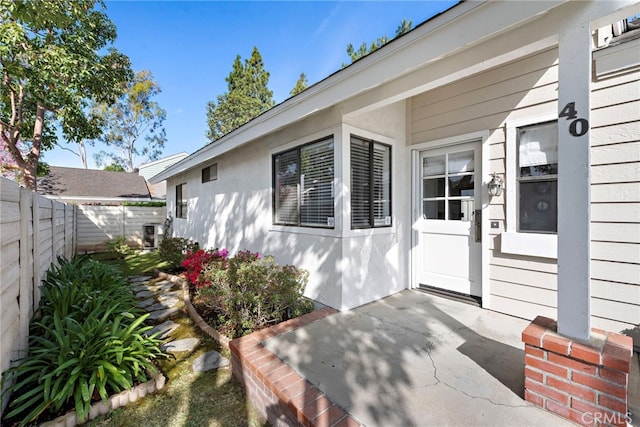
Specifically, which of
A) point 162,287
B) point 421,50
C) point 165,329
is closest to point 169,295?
point 162,287

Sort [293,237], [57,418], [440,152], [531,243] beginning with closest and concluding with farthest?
[57,418] < [531,243] < [440,152] < [293,237]

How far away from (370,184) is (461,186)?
1.31 metres

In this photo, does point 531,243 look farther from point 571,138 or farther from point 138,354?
point 138,354

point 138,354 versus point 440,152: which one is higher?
point 440,152

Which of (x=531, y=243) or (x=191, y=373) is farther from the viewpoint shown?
(x=531, y=243)

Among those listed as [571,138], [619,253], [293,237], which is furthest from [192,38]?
[619,253]

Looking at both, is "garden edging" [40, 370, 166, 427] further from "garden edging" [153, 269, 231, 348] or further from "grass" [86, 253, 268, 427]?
"garden edging" [153, 269, 231, 348]

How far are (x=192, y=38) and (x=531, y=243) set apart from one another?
11.2m

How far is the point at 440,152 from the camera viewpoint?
4109 millimetres

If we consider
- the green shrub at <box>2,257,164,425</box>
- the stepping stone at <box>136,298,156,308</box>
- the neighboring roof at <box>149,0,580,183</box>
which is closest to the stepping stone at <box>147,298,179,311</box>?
the stepping stone at <box>136,298,156,308</box>

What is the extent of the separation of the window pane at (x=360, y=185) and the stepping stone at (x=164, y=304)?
340 cm

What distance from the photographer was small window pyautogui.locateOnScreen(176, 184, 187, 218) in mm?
9508

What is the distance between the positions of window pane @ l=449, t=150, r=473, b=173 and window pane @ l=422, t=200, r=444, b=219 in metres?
0.51

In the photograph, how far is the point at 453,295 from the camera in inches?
156
